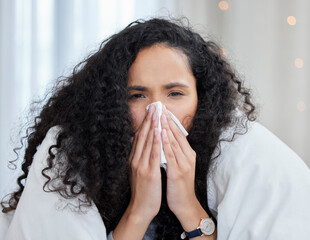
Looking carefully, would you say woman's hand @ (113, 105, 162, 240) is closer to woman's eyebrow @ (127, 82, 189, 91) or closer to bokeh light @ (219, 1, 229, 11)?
woman's eyebrow @ (127, 82, 189, 91)

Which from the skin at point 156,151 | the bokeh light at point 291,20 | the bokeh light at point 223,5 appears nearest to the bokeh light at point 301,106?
the bokeh light at point 291,20

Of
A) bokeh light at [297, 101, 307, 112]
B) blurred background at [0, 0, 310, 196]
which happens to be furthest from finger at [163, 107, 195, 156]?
bokeh light at [297, 101, 307, 112]

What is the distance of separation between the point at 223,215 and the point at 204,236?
0.33 feet

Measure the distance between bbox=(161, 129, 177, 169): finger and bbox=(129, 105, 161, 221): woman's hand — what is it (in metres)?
0.02

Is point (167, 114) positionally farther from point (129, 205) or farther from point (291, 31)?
point (291, 31)

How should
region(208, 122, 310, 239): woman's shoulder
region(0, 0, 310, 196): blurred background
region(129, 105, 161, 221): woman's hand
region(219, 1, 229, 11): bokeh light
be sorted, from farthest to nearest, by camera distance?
region(219, 1, 229, 11): bokeh light
region(0, 0, 310, 196): blurred background
region(129, 105, 161, 221): woman's hand
region(208, 122, 310, 239): woman's shoulder

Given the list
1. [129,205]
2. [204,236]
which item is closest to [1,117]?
[129,205]

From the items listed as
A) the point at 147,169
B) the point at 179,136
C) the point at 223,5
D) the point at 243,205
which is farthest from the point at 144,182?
the point at 223,5

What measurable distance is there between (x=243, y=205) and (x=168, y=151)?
0.78ft

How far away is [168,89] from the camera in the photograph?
50.3 inches

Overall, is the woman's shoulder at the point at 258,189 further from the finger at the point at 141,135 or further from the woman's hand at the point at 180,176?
the finger at the point at 141,135

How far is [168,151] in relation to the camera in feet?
4.15

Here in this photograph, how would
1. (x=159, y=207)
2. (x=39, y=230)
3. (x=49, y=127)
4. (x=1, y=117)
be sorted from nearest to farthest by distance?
(x=39, y=230), (x=159, y=207), (x=49, y=127), (x=1, y=117)

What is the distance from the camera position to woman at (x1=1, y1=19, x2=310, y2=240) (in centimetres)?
119
